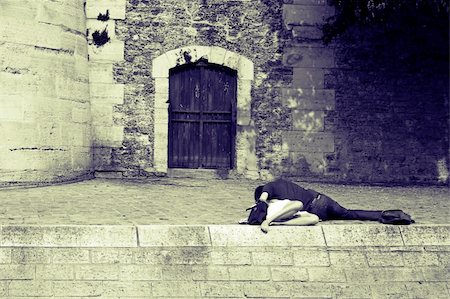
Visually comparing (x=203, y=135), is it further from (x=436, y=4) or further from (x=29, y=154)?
(x=436, y=4)

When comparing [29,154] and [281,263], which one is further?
[29,154]

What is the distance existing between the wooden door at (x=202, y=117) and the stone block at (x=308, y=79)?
109 cm

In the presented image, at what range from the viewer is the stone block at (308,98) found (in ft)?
35.9

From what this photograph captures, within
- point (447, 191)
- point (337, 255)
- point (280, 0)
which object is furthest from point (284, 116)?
point (337, 255)

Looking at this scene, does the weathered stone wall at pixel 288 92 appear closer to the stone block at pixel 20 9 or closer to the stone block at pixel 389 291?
the stone block at pixel 20 9

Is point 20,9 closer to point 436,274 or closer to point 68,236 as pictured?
point 68,236

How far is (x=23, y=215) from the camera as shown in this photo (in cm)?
634

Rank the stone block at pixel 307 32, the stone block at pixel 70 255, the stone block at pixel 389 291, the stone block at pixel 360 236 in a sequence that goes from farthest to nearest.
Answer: the stone block at pixel 307 32
the stone block at pixel 360 236
the stone block at pixel 389 291
the stone block at pixel 70 255

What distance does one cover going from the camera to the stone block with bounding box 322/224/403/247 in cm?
570

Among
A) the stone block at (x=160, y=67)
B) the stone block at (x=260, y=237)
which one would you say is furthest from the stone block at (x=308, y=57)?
the stone block at (x=260, y=237)

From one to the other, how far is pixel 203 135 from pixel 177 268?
20.0 ft

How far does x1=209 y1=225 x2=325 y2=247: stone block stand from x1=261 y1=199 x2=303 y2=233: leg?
142 millimetres

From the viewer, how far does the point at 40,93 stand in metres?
9.12

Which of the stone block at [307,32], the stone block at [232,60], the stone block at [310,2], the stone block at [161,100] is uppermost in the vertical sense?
the stone block at [310,2]
